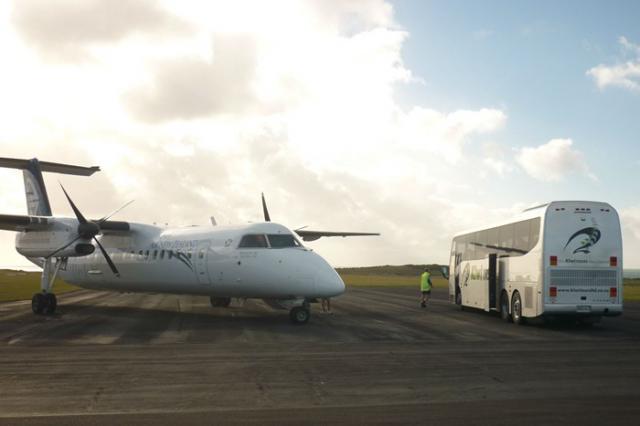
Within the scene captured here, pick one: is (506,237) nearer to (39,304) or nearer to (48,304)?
(48,304)

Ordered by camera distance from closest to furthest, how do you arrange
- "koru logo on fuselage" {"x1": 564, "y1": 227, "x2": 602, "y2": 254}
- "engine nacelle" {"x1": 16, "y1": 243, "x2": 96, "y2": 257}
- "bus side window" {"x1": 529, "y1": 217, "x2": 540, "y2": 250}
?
"koru logo on fuselage" {"x1": 564, "y1": 227, "x2": 602, "y2": 254} < "bus side window" {"x1": 529, "y1": 217, "x2": 540, "y2": 250} < "engine nacelle" {"x1": 16, "y1": 243, "x2": 96, "y2": 257}

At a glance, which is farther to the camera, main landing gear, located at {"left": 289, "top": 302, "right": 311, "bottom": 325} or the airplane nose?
main landing gear, located at {"left": 289, "top": 302, "right": 311, "bottom": 325}

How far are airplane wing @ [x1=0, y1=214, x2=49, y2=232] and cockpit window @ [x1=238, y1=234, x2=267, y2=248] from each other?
9493mm

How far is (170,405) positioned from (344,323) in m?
13.3

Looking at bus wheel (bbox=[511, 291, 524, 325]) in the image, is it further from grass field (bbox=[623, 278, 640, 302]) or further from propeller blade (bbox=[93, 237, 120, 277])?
grass field (bbox=[623, 278, 640, 302])

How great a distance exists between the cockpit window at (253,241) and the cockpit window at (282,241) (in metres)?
0.25

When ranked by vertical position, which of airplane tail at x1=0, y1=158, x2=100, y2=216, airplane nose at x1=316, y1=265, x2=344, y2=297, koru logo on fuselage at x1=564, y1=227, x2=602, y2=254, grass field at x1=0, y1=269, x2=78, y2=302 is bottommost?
grass field at x1=0, y1=269, x2=78, y2=302

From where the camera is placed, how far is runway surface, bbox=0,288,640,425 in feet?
25.6

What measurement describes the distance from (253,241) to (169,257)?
473cm

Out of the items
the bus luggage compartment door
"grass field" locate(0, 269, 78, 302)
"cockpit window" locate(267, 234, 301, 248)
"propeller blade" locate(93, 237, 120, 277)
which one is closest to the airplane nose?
"cockpit window" locate(267, 234, 301, 248)

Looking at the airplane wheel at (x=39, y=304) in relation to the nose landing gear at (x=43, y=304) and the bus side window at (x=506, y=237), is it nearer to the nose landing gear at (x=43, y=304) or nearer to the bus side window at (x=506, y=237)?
the nose landing gear at (x=43, y=304)

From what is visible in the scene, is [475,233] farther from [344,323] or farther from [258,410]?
[258,410]

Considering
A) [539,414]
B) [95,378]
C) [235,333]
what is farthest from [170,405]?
[235,333]

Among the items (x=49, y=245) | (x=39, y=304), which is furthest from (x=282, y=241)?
(x=39, y=304)
